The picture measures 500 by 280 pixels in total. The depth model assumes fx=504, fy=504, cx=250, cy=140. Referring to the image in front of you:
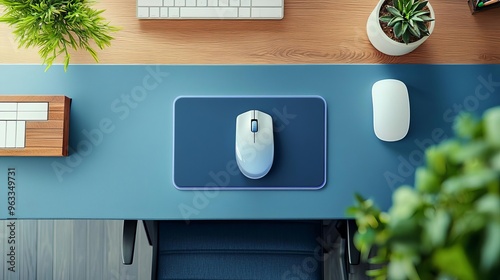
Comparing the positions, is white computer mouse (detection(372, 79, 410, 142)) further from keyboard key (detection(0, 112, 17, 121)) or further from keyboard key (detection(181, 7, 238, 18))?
keyboard key (detection(0, 112, 17, 121))

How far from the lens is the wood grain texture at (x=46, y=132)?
3.23ft

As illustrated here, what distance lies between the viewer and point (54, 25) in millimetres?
967

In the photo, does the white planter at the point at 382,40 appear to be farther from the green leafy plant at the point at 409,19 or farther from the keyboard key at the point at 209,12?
the keyboard key at the point at 209,12

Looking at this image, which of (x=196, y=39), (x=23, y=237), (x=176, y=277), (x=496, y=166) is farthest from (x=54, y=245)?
(x=496, y=166)

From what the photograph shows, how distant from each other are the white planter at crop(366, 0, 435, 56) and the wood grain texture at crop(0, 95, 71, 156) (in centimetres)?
64

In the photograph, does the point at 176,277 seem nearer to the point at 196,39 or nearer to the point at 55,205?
the point at 55,205

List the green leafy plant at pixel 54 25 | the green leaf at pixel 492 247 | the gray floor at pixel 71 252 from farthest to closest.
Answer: the gray floor at pixel 71 252, the green leafy plant at pixel 54 25, the green leaf at pixel 492 247

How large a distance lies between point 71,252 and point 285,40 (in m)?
1.01

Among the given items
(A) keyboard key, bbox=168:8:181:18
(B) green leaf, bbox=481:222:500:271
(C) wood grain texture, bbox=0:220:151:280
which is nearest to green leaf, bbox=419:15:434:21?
(A) keyboard key, bbox=168:8:181:18

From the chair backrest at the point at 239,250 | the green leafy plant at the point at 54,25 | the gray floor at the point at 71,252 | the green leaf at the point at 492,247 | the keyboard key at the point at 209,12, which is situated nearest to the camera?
the green leaf at the point at 492,247

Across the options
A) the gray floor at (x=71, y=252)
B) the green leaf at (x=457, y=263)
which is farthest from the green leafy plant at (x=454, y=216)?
the gray floor at (x=71, y=252)

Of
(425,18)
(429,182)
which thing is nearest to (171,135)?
(425,18)

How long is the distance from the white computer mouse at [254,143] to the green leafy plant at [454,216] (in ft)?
1.71

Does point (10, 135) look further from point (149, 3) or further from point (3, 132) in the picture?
point (149, 3)
